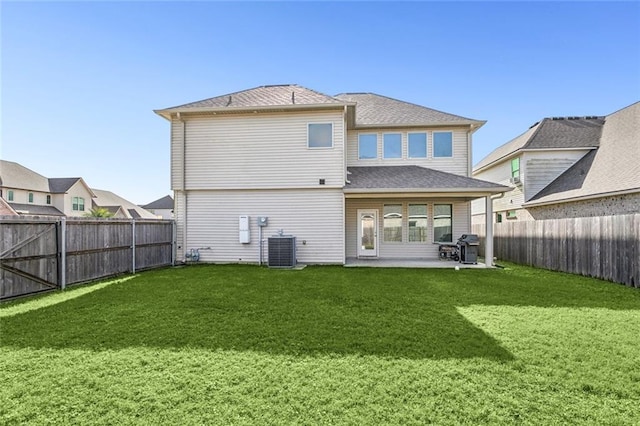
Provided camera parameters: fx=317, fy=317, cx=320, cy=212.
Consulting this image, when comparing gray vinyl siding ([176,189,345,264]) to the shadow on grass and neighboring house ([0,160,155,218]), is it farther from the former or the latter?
neighboring house ([0,160,155,218])

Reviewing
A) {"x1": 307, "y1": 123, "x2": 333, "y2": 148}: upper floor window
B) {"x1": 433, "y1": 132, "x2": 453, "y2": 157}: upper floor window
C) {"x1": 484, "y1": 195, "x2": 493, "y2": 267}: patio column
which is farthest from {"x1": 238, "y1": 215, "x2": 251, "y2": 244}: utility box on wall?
{"x1": 484, "y1": 195, "x2": 493, "y2": 267}: patio column

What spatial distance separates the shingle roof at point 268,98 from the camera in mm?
10789

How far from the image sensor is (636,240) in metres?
7.28

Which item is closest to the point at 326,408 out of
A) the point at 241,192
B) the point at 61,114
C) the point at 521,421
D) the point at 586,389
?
the point at 521,421

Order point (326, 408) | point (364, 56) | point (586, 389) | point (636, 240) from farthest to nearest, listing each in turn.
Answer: point (364, 56), point (636, 240), point (586, 389), point (326, 408)

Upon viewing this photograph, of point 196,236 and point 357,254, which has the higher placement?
point 196,236

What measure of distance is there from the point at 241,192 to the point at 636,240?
431 inches

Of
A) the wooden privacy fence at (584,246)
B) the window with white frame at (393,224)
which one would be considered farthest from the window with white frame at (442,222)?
the wooden privacy fence at (584,246)

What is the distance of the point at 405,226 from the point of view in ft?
41.8

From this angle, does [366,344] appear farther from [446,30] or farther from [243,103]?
[446,30]

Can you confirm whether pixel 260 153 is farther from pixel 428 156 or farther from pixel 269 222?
pixel 428 156

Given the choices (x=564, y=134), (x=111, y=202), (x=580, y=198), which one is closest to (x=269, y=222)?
(x=580, y=198)

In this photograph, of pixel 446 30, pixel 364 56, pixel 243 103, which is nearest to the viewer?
pixel 243 103

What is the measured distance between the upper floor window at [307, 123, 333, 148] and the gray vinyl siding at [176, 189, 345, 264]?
61.9 inches
